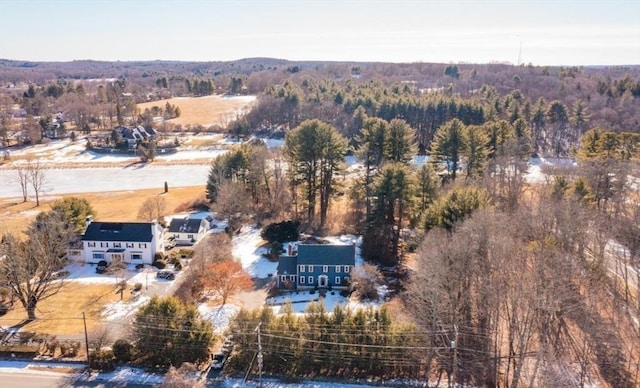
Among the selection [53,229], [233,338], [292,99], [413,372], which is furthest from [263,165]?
[292,99]

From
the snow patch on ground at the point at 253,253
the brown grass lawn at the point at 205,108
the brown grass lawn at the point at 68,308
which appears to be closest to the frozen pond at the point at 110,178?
the brown grass lawn at the point at 68,308

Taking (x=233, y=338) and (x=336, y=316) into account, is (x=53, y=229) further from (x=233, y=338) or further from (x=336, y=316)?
(x=336, y=316)

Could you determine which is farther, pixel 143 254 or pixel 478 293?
pixel 143 254

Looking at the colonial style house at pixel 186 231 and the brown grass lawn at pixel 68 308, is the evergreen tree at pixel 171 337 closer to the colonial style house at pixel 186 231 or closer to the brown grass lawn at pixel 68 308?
the brown grass lawn at pixel 68 308

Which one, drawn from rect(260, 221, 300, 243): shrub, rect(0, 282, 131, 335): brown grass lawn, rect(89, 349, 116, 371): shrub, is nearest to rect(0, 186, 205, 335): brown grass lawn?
rect(0, 282, 131, 335): brown grass lawn

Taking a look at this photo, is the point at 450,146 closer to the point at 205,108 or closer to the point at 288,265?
the point at 288,265

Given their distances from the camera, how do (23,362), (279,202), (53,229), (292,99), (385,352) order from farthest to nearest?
(292,99)
(279,202)
(53,229)
(23,362)
(385,352)

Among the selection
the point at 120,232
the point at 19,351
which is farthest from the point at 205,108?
the point at 19,351
